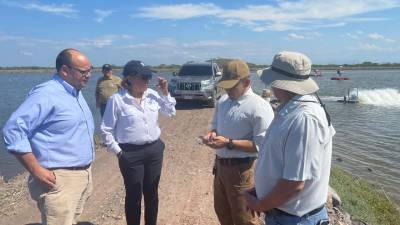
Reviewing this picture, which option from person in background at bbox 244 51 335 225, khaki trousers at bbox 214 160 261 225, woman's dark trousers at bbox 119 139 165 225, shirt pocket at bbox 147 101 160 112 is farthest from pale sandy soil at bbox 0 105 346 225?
person in background at bbox 244 51 335 225

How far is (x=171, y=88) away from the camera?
18.9 metres

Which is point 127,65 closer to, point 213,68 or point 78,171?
point 78,171

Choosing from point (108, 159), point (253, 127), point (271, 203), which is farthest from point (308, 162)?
point (108, 159)

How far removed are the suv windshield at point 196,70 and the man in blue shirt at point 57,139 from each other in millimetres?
15492

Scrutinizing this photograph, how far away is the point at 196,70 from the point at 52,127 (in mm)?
16062

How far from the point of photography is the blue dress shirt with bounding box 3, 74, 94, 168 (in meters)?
3.20

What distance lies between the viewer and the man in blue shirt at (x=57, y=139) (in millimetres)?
3238

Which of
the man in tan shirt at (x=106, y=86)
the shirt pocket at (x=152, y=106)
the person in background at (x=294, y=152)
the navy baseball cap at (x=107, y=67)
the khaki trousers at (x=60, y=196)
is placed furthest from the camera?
the navy baseball cap at (x=107, y=67)

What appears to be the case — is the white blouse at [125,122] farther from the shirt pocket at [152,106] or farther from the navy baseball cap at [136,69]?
the navy baseball cap at [136,69]

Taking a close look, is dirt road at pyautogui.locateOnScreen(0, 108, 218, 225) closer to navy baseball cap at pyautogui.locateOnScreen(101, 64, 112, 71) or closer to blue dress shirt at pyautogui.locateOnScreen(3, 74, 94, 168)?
navy baseball cap at pyautogui.locateOnScreen(101, 64, 112, 71)

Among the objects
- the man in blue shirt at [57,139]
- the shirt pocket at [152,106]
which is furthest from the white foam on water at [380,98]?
the man in blue shirt at [57,139]

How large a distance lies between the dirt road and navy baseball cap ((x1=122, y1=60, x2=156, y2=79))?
2.25m

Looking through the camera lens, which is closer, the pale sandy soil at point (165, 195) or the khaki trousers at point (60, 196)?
the khaki trousers at point (60, 196)

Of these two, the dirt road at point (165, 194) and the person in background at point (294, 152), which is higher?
the person in background at point (294, 152)
